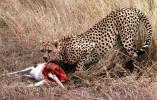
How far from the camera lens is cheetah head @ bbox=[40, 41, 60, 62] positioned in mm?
6039

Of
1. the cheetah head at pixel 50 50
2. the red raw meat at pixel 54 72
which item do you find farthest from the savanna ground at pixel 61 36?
the cheetah head at pixel 50 50

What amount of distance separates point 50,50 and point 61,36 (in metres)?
1.02

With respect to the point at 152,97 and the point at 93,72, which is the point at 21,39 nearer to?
the point at 93,72

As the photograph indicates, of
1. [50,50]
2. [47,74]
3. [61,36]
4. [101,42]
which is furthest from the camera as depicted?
[61,36]

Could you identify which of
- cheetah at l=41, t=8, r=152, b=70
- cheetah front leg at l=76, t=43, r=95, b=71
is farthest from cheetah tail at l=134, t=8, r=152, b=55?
cheetah front leg at l=76, t=43, r=95, b=71

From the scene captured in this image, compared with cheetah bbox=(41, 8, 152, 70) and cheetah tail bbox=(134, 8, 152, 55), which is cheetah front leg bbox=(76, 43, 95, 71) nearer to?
cheetah bbox=(41, 8, 152, 70)

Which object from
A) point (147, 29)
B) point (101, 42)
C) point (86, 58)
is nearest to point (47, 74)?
point (86, 58)

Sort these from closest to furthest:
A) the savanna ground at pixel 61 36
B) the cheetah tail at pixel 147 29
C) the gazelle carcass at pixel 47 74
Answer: the savanna ground at pixel 61 36
the gazelle carcass at pixel 47 74
the cheetah tail at pixel 147 29

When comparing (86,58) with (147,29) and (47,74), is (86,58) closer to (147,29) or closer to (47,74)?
(47,74)

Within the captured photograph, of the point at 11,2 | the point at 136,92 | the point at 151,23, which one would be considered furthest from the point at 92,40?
the point at 11,2

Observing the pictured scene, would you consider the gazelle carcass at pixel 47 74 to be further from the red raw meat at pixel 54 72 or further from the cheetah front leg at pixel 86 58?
the cheetah front leg at pixel 86 58

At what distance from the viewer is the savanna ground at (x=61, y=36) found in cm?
538

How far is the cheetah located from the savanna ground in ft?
0.39

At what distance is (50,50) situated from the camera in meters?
6.05
